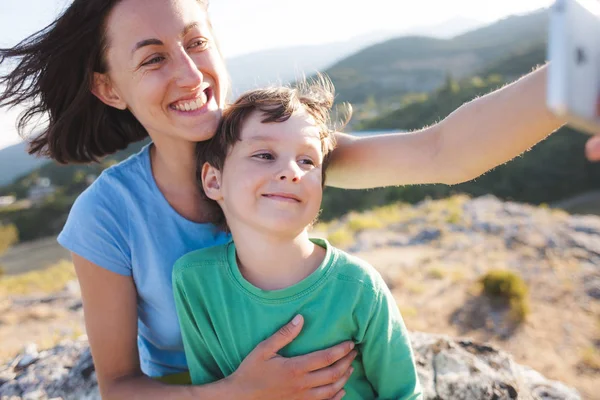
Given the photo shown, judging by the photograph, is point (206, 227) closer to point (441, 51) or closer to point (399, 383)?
point (399, 383)

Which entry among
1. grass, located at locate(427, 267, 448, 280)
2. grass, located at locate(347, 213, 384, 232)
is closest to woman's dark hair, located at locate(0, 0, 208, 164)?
grass, located at locate(427, 267, 448, 280)

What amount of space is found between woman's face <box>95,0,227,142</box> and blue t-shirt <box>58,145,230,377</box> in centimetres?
30

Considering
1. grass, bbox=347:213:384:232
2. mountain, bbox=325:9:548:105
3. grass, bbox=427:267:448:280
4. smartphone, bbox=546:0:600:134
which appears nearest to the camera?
smartphone, bbox=546:0:600:134

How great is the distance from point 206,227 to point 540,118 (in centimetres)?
136

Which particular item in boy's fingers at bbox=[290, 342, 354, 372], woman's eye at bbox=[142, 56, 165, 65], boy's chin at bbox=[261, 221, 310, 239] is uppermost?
woman's eye at bbox=[142, 56, 165, 65]

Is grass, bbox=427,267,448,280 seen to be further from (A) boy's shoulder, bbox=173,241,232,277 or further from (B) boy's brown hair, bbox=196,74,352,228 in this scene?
(A) boy's shoulder, bbox=173,241,232,277

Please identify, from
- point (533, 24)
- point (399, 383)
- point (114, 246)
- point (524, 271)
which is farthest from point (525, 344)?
point (533, 24)

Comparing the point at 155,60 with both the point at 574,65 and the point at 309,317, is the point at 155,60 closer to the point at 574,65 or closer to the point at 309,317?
the point at 309,317

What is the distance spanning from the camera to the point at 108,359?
2064mm

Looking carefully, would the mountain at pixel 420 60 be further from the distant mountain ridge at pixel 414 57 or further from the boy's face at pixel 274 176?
the boy's face at pixel 274 176

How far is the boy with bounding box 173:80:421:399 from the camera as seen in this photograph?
1764 millimetres

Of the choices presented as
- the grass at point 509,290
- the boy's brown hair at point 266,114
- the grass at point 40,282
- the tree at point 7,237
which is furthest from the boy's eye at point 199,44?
the tree at point 7,237

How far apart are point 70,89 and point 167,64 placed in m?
0.58

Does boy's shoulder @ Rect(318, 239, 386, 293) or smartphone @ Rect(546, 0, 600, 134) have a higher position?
smartphone @ Rect(546, 0, 600, 134)
